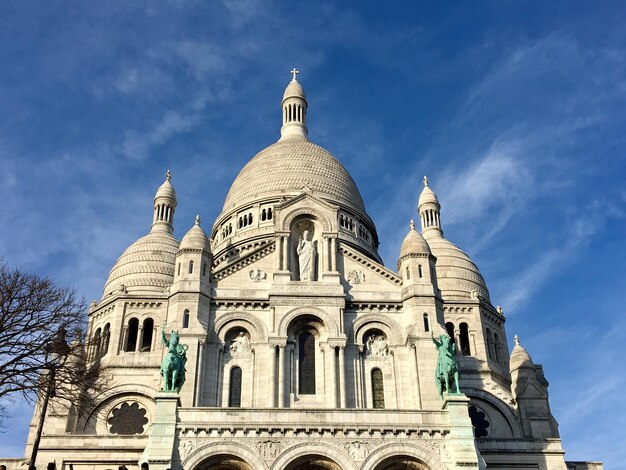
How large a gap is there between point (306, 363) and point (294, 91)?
3585 centimetres

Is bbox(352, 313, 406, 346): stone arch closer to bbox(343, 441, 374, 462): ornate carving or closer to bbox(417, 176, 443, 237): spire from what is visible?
bbox(343, 441, 374, 462): ornate carving

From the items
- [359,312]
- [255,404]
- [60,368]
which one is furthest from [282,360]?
[60,368]

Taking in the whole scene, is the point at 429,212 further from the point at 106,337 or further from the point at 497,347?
the point at 106,337

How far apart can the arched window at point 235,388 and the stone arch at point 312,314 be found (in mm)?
2682

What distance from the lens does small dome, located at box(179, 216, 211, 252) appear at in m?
38.2

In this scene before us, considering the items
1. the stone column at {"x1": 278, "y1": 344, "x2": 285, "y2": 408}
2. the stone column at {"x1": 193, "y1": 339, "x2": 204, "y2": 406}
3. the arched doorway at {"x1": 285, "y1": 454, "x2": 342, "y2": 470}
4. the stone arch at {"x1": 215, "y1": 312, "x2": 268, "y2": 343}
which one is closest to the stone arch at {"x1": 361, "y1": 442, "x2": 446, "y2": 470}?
the arched doorway at {"x1": 285, "y1": 454, "x2": 342, "y2": 470}

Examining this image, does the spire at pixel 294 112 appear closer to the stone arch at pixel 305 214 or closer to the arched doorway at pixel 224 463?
the stone arch at pixel 305 214

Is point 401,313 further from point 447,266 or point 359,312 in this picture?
point 447,266

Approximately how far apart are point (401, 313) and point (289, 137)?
1117 inches

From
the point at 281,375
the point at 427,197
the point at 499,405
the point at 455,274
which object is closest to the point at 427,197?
the point at 427,197

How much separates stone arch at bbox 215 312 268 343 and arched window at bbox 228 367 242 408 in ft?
5.27

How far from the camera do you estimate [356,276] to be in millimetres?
38781

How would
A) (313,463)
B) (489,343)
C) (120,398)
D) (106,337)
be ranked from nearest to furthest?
(313,463) → (120,398) → (106,337) → (489,343)

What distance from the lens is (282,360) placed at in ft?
116
